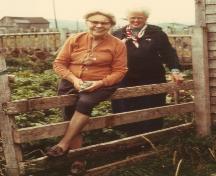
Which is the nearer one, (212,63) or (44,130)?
(44,130)

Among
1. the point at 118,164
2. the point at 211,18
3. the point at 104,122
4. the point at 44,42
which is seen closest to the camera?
the point at 104,122

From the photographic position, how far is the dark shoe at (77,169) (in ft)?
15.6

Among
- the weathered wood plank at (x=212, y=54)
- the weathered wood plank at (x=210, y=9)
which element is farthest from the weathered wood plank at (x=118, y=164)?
the weathered wood plank at (x=210, y=9)

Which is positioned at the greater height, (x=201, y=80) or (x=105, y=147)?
(x=201, y=80)

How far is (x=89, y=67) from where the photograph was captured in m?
4.79

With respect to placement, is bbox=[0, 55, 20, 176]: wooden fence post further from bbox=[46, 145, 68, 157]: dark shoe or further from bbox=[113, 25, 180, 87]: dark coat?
bbox=[113, 25, 180, 87]: dark coat

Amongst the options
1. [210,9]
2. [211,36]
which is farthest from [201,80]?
[210,9]

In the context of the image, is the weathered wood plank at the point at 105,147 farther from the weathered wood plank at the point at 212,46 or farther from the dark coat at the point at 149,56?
the weathered wood plank at the point at 212,46

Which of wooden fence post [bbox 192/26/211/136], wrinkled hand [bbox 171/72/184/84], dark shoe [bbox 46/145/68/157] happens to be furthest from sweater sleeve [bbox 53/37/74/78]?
wooden fence post [bbox 192/26/211/136]

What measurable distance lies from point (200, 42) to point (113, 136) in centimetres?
178

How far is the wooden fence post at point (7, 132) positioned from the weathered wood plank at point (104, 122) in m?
0.08

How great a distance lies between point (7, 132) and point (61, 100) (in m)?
0.67

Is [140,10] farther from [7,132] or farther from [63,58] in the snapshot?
[7,132]

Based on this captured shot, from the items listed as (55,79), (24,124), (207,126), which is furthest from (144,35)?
(55,79)
